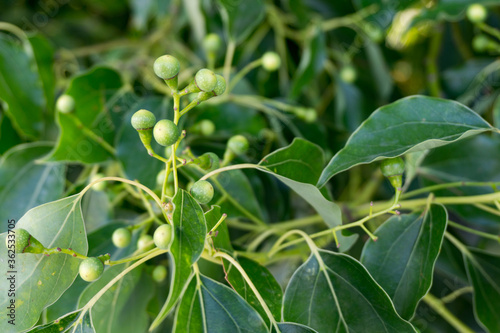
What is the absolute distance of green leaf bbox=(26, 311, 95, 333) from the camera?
497 mm

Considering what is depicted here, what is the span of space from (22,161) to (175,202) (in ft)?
1.37

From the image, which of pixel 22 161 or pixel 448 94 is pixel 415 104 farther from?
pixel 22 161

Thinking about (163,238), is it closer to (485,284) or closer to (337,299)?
(337,299)

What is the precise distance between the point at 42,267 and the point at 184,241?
197mm

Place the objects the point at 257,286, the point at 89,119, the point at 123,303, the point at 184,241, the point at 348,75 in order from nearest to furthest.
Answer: the point at 184,241 < the point at 257,286 < the point at 123,303 < the point at 89,119 < the point at 348,75

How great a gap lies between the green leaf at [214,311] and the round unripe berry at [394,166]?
22cm

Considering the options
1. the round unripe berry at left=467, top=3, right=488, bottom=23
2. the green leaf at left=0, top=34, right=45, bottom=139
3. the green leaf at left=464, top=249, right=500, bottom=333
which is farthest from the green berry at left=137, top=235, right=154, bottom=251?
the round unripe berry at left=467, top=3, right=488, bottom=23

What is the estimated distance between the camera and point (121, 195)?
2.26ft

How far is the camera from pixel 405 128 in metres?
0.54

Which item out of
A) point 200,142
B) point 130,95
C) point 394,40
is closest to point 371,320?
point 200,142

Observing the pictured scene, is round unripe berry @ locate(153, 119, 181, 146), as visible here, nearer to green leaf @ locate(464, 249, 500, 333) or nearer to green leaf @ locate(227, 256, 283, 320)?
green leaf @ locate(227, 256, 283, 320)

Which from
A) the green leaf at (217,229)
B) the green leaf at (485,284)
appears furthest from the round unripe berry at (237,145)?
the green leaf at (485,284)

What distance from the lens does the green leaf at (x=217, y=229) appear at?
0.47 meters

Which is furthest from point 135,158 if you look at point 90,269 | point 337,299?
point 337,299
